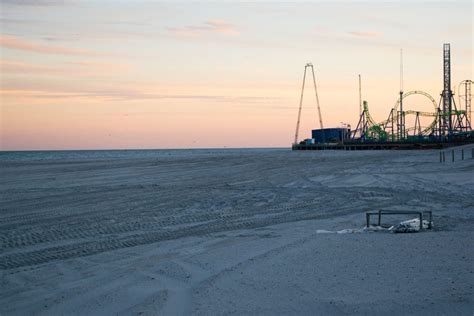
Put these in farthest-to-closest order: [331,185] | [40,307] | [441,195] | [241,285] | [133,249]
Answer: [331,185]
[441,195]
[133,249]
[241,285]
[40,307]

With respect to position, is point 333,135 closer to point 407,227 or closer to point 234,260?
point 407,227

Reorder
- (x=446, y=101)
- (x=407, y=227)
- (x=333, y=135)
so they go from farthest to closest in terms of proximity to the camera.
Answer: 1. (x=333, y=135)
2. (x=446, y=101)
3. (x=407, y=227)

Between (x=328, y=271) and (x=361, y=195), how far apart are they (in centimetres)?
1042

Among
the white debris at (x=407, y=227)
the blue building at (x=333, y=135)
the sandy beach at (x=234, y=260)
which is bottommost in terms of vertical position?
the sandy beach at (x=234, y=260)

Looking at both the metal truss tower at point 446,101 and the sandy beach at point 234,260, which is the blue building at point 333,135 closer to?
the metal truss tower at point 446,101

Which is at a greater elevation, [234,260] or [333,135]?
[333,135]

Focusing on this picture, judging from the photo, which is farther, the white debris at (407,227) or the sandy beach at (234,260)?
the white debris at (407,227)

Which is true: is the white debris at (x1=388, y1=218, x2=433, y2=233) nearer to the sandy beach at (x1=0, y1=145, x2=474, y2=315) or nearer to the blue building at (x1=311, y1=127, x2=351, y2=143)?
the sandy beach at (x1=0, y1=145, x2=474, y2=315)

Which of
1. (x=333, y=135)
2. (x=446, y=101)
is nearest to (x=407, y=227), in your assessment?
(x=446, y=101)

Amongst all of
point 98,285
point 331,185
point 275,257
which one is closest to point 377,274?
point 275,257

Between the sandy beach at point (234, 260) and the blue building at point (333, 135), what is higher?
the blue building at point (333, 135)

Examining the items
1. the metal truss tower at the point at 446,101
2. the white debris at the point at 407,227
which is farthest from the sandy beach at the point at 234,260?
the metal truss tower at the point at 446,101

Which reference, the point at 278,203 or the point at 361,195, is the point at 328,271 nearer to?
the point at 278,203

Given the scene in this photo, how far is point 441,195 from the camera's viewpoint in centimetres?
1603
